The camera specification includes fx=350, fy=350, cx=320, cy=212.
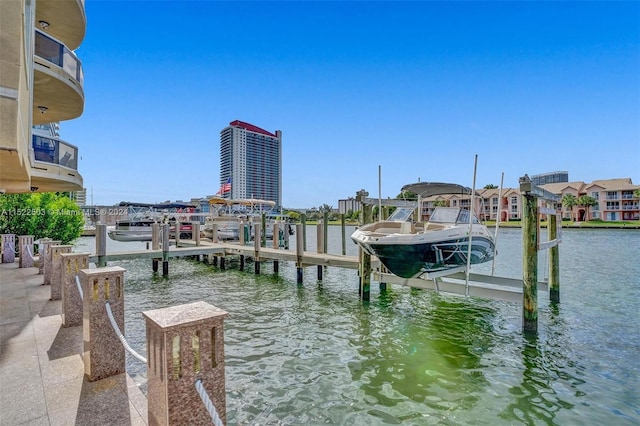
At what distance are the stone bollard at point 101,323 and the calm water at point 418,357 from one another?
968 millimetres

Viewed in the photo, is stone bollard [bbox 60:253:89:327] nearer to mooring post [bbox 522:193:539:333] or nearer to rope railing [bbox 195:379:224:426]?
rope railing [bbox 195:379:224:426]

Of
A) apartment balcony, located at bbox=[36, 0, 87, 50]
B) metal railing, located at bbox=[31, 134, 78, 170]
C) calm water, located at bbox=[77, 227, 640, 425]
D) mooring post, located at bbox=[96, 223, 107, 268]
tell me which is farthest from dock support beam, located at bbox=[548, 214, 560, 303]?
mooring post, located at bbox=[96, 223, 107, 268]

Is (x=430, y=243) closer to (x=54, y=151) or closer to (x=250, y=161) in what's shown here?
(x=54, y=151)

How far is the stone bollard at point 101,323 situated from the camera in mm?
3877

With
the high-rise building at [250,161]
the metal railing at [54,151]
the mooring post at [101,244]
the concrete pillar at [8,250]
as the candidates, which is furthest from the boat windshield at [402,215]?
the high-rise building at [250,161]

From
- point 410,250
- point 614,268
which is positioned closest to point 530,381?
point 410,250

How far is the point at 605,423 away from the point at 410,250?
4954 mm

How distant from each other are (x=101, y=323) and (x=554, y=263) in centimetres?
1221

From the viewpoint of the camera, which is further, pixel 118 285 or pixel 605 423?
pixel 605 423

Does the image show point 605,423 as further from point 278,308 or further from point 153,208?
point 153,208

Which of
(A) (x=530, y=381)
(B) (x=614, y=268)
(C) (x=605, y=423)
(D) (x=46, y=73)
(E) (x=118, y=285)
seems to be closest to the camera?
(E) (x=118, y=285)

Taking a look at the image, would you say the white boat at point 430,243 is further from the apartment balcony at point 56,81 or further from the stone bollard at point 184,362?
the apartment balcony at point 56,81

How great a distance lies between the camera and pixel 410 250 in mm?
9141

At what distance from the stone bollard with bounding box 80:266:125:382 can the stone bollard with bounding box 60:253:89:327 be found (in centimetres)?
188
